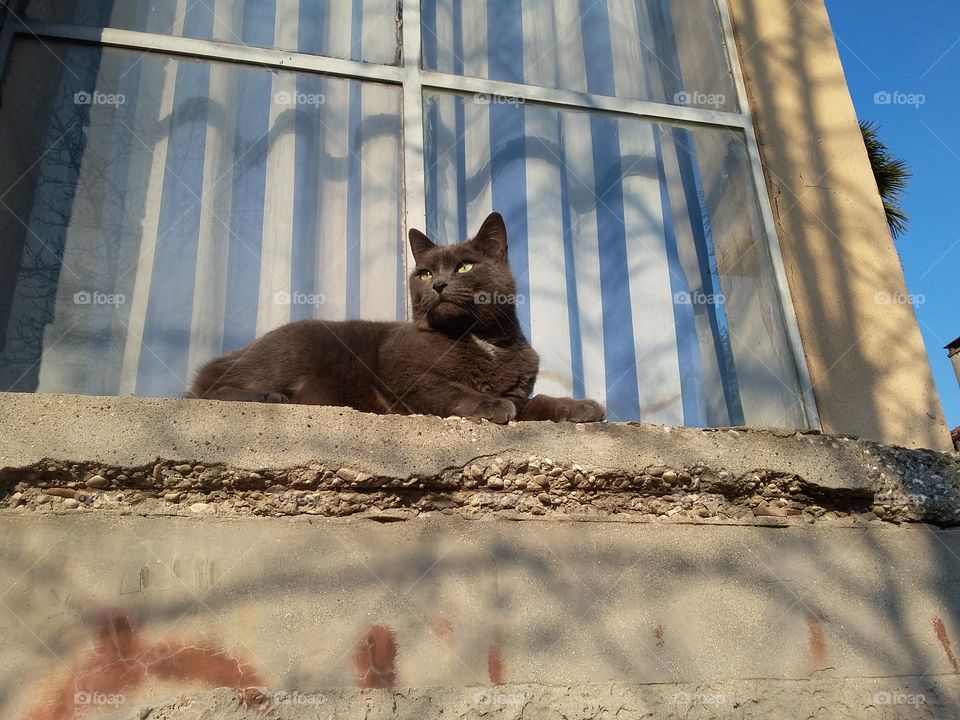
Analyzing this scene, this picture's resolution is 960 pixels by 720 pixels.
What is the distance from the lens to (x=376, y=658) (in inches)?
71.8

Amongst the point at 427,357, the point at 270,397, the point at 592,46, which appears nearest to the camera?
the point at 270,397

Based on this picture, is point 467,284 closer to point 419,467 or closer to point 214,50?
point 419,467

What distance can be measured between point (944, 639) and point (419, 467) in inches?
57.5

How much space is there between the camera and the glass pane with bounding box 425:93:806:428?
121 inches

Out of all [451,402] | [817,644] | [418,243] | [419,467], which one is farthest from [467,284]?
[817,644]

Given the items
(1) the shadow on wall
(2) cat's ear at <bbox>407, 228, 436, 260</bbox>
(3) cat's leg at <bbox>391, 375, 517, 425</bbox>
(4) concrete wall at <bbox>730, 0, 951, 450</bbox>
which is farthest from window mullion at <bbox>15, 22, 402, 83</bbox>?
(1) the shadow on wall

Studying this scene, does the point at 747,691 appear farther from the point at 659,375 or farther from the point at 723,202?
the point at 723,202

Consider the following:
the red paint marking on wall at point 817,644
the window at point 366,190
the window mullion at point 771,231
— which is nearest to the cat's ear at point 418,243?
the window at point 366,190

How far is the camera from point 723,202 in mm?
3457

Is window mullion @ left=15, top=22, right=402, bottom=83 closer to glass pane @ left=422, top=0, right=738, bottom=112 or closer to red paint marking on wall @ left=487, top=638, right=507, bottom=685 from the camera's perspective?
glass pane @ left=422, top=0, right=738, bottom=112

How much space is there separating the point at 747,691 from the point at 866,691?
12.8 inches

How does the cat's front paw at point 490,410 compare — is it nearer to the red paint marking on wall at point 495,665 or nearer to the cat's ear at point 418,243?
the red paint marking on wall at point 495,665

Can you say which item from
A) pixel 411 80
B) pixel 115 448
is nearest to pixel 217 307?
pixel 115 448

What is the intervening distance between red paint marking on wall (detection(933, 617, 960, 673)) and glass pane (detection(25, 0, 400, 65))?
2.76 metres
